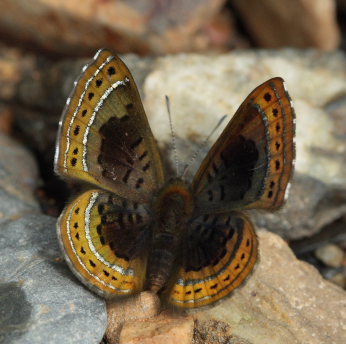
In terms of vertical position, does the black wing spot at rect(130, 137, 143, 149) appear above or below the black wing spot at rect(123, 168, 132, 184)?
above

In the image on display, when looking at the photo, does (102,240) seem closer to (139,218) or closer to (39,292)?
(139,218)

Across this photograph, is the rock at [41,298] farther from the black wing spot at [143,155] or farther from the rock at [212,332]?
the black wing spot at [143,155]

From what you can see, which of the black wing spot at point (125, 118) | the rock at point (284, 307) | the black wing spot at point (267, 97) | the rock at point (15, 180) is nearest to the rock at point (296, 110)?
the rock at point (284, 307)

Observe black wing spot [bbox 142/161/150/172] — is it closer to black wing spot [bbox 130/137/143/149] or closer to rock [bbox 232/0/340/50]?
black wing spot [bbox 130/137/143/149]

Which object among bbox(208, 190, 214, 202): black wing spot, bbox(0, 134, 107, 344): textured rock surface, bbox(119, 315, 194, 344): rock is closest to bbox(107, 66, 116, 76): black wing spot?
bbox(208, 190, 214, 202): black wing spot

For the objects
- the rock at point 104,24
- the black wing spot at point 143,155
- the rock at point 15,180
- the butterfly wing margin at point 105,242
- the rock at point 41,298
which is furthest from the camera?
the rock at point 104,24
